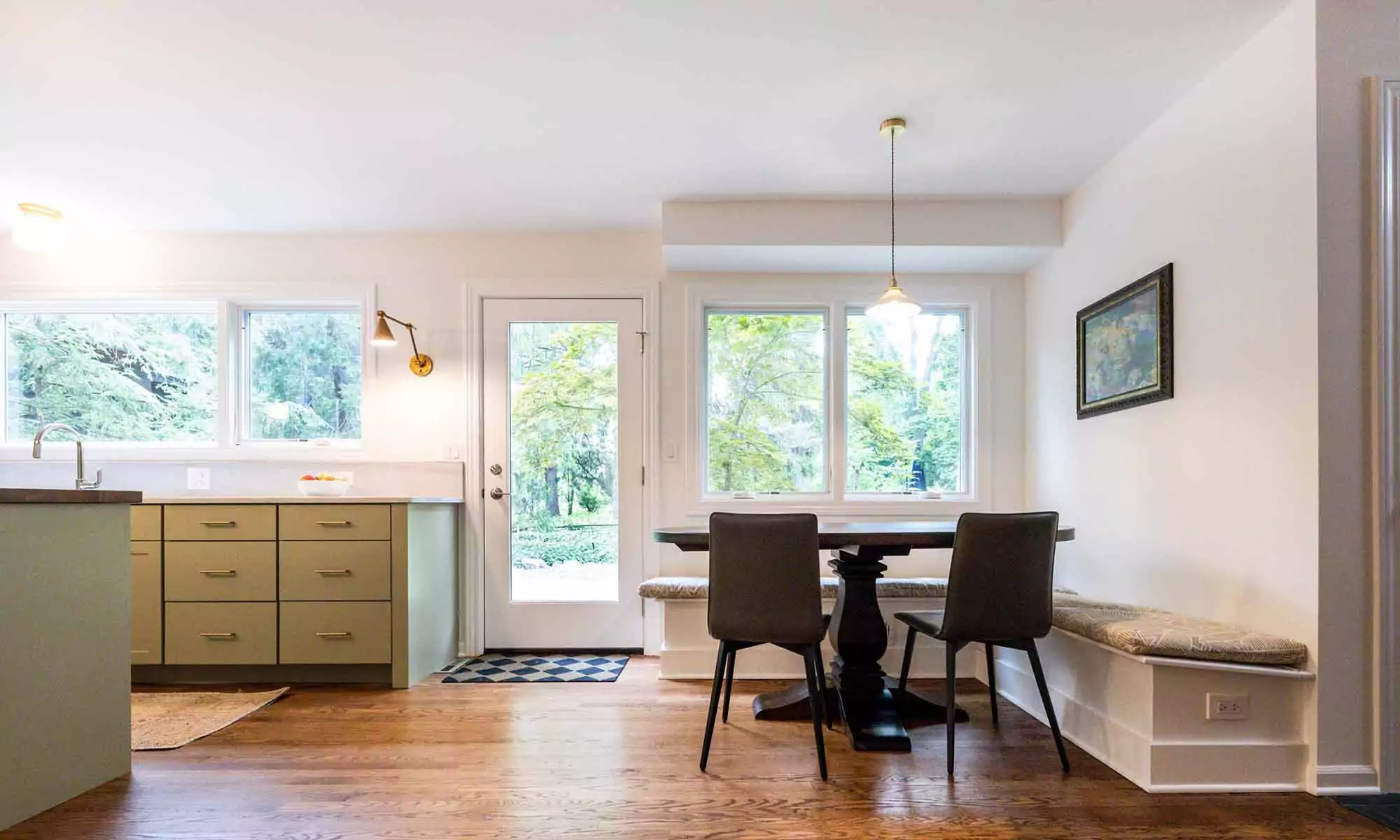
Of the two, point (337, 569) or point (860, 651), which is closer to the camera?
point (860, 651)

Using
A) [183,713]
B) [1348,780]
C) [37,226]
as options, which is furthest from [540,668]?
[37,226]

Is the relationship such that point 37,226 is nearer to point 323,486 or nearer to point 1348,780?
point 323,486

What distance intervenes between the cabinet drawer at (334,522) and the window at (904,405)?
2.35 meters

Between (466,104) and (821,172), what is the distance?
58.8 inches

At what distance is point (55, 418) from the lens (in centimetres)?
429

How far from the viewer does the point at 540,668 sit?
12.5ft

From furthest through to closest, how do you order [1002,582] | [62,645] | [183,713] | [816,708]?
[183,713], [1002,582], [816,708], [62,645]

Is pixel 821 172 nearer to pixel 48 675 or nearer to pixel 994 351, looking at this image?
pixel 994 351

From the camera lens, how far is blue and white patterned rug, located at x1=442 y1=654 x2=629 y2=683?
3.63 meters

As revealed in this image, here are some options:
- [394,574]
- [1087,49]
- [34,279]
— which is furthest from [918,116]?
[34,279]

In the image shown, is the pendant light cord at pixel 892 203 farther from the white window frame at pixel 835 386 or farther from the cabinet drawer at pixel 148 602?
the cabinet drawer at pixel 148 602

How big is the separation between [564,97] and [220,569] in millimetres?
2521

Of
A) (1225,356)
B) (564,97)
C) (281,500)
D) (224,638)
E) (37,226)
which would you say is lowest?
(224,638)

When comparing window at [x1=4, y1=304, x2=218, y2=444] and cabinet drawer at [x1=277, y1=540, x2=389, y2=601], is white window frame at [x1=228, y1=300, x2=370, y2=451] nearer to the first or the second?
window at [x1=4, y1=304, x2=218, y2=444]
